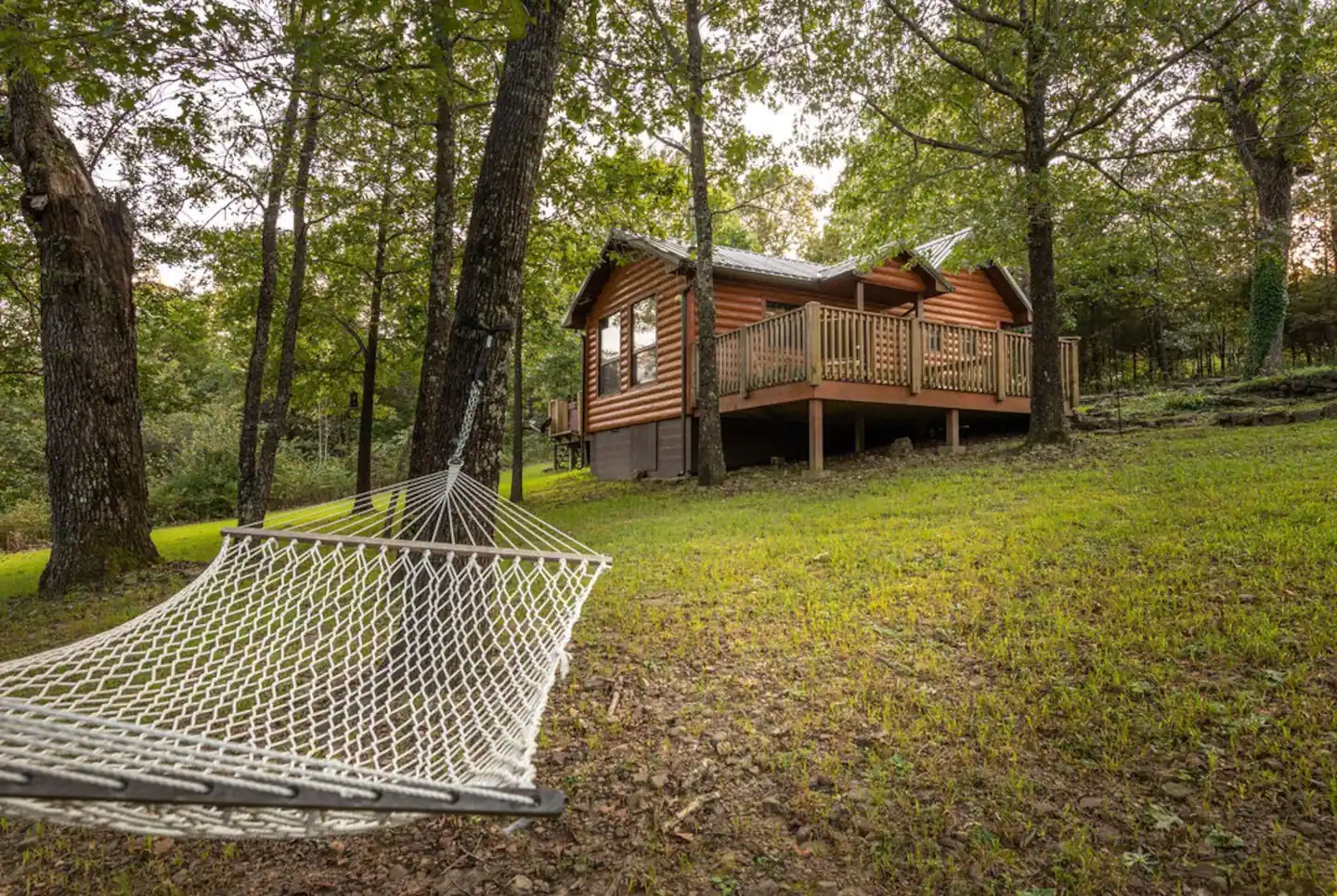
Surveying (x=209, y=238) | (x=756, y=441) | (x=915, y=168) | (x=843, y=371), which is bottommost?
(x=756, y=441)

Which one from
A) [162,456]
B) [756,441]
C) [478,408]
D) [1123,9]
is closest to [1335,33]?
[1123,9]

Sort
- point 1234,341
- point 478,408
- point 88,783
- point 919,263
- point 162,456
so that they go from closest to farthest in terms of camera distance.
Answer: point 88,783, point 478,408, point 919,263, point 162,456, point 1234,341

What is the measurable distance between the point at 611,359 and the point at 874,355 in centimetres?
600

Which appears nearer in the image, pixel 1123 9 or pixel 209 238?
pixel 1123 9

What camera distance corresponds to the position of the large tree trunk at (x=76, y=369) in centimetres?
566

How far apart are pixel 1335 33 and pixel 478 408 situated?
11096 millimetres

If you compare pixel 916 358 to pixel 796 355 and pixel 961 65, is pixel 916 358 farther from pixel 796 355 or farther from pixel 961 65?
pixel 961 65

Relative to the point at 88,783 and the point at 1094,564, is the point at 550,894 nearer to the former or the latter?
the point at 88,783

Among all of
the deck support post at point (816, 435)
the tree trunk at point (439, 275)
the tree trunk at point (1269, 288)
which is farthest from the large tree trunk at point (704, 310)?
the tree trunk at point (1269, 288)

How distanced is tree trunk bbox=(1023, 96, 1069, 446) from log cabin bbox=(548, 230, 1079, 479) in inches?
46.7

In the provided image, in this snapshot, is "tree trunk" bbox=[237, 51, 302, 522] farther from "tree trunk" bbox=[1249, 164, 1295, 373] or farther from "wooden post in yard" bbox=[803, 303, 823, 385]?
"tree trunk" bbox=[1249, 164, 1295, 373]

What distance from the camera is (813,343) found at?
8.41 meters

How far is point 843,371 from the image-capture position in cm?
Answer: 875

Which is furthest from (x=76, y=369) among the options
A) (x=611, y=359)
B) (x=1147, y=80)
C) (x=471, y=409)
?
(x=1147, y=80)
